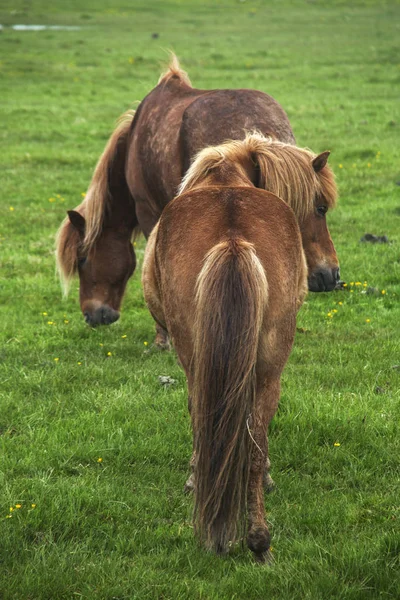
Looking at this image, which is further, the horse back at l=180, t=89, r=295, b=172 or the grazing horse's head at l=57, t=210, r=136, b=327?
the grazing horse's head at l=57, t=210, r=136, b=327

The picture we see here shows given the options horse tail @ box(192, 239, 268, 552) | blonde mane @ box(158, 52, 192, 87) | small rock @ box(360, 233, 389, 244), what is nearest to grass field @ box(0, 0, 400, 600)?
small rock @ box(360, 233, 389, 244)

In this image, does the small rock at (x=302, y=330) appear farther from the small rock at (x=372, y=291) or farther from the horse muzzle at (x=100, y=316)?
the horse muzzle at (x=100, y=316)

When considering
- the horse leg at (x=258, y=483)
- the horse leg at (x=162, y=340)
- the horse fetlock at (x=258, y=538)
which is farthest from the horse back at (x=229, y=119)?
the horse fetlock at (x=258, y=538)

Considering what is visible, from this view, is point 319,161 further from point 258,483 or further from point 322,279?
point 258,483

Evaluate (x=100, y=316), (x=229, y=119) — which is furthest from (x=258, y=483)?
(x=100, y=316)

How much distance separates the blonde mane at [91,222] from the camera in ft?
25.9

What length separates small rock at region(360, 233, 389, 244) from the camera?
32.9ft

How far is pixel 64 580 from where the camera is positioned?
382 cm

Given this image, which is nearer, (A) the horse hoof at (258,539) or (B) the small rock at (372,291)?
(A) the horse hoof at (258,539)

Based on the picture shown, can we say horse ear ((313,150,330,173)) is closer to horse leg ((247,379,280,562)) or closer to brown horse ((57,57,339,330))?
brown horse ((57,57,339,330))

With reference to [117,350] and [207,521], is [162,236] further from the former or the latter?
[117,350]

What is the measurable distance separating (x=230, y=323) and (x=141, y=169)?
4069 millimetres

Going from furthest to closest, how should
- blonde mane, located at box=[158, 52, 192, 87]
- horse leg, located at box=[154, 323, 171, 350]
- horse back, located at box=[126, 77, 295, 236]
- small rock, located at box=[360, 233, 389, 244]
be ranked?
1. small rock, located at box=[360, 233, 389, 244]
2. blonde mane, located at box=[158, 52, 192, 87]
3. horse leg, located at box=[154, 323, 171, 350]
4. horse back, located at box=[126, 77, 295, 236]

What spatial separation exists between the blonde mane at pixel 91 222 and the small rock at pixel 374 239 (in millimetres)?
3507
